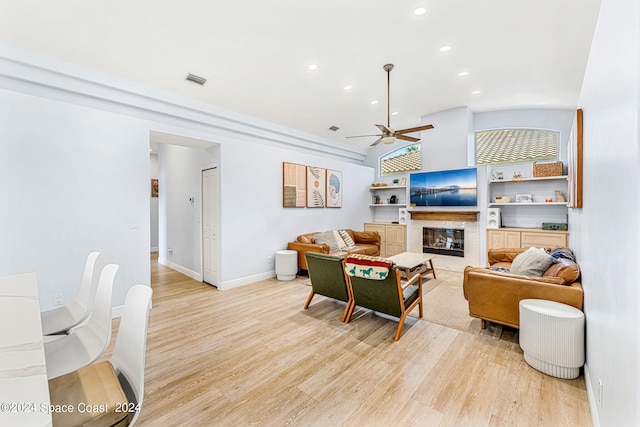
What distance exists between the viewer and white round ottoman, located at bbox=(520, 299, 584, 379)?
85.5 inches

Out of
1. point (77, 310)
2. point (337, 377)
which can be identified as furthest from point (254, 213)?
point (337, 377)

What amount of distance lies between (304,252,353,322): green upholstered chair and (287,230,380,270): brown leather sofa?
0.82 metres

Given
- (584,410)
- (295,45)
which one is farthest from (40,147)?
(584,410)

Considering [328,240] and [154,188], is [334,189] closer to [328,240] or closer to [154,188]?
[328,240]

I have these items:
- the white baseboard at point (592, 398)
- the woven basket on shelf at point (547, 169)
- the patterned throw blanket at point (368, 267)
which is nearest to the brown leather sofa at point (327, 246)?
the patterned throw blanket at point (368, 267)

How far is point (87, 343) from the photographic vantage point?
65.0 inches

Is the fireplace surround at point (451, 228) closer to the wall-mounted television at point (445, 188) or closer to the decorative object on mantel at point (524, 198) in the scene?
the wall-mounted television at point (445, 188)

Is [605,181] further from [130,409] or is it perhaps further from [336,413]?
[130,409]

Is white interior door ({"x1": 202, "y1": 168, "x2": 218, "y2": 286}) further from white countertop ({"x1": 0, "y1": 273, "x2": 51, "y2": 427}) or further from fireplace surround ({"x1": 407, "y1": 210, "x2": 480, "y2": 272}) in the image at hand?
fireplace surround ({"x1": 407, "y1": 210, "x2": 480, "y2": 272})

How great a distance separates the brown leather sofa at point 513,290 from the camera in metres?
2.51

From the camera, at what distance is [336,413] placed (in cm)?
187

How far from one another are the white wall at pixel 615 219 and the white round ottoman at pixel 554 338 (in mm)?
141

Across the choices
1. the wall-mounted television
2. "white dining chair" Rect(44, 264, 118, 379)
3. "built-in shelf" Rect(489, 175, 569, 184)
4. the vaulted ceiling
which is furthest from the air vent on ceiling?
"built-in shelf" Rect(489, 175, 569, 184)

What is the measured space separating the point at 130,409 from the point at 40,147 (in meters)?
3.36
